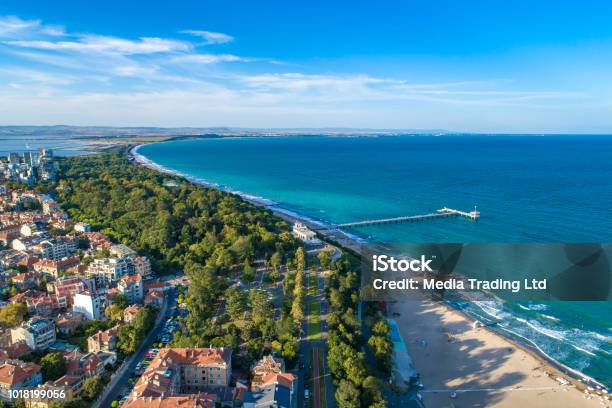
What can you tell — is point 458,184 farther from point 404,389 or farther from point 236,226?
point 404,389

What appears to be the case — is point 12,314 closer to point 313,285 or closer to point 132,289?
point 132,289

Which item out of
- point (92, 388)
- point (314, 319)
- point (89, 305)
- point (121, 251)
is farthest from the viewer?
point (121, 251)

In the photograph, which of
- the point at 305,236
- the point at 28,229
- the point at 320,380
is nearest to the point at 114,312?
the point at 320,380

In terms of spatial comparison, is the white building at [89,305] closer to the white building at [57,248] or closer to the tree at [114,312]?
the tree at [114,312]

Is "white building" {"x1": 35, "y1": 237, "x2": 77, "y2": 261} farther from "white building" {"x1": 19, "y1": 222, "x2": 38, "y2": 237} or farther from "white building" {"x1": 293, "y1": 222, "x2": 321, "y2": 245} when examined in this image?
"white building" {"x1": 293, "y1": 222, "x2": 321, "y2": 245}

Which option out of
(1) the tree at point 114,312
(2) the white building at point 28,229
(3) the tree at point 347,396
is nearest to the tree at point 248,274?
(1) the tree at point 114,312
